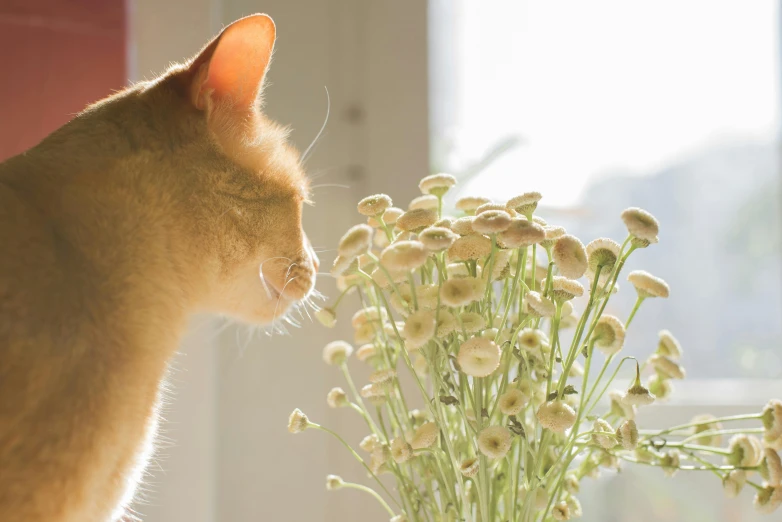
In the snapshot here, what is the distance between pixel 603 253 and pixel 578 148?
847 mm

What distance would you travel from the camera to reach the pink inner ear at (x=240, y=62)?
0.54 metres

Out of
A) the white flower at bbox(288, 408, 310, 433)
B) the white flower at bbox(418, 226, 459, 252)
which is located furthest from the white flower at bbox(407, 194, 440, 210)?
the white flower at bbox(288, 408, 310, 433)

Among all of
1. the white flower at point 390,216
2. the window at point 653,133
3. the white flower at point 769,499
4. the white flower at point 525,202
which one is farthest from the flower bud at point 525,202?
the window at point 653,133

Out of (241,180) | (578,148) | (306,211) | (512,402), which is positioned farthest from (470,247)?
(578,148)

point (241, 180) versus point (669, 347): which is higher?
point (241, 180)

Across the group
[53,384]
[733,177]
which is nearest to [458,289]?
[53,384]

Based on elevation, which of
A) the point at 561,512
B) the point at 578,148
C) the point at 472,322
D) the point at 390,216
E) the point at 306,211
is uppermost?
the point at 578,148

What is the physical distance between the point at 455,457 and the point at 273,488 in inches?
28.8

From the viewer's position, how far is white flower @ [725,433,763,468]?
22.6 inches

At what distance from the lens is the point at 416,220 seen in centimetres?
51

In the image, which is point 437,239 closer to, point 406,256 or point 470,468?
point 406,256

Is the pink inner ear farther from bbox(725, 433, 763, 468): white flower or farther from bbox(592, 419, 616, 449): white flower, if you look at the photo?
bbox(725, 433, 763, 468): white flower

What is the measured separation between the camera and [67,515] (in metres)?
0.44

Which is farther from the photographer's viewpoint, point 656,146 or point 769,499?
point 656,146
